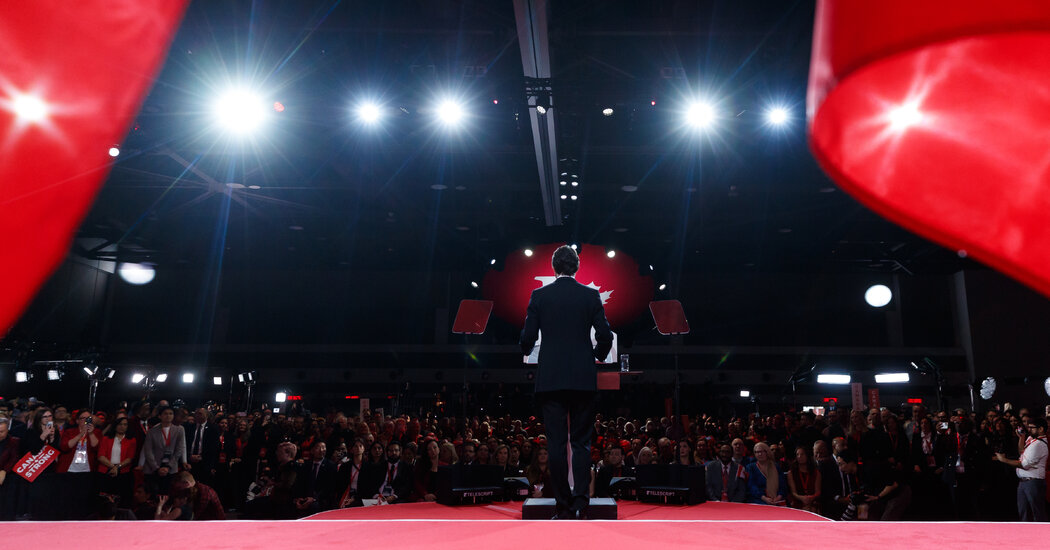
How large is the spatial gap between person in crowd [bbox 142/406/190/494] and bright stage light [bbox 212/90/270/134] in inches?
157

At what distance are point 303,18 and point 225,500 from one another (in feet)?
22.7

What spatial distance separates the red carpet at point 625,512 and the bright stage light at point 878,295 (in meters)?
18.5

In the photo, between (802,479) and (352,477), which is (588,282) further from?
(352,477)

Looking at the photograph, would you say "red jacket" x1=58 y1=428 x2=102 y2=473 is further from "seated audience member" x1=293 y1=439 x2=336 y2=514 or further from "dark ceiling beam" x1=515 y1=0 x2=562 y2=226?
"dark ceiling beam" x1=515 y1=0 x2=562 y2=226

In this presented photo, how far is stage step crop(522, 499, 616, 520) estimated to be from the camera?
3.51 meters

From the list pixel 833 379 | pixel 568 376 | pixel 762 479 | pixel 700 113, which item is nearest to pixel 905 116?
pixel 568 376

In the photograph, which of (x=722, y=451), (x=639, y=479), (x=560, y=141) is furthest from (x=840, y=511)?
(x=560, y=141)

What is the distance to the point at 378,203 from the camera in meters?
14.6

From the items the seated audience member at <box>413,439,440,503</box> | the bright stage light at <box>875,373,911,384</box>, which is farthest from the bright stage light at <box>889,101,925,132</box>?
the bright stage light at <box>875,373,911,384</box>

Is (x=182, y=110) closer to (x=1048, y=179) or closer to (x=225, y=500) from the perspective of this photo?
(x=225, y=500)

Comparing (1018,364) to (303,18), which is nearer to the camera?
(303,18)

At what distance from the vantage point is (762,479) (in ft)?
22.9

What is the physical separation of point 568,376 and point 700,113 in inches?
263

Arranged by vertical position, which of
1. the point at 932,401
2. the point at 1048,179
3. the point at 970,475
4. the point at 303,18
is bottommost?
the point at 970,475
